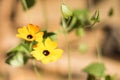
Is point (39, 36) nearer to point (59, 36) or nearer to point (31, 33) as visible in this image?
point (31, 33)

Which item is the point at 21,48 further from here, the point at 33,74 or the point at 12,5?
the point at 12,5

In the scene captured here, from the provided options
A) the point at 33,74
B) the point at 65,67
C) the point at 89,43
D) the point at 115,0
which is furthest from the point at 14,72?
the point at 115,0

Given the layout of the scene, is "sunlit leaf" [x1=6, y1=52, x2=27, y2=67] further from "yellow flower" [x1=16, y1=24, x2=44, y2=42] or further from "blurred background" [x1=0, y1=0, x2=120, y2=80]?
"blurred background" [x1=0, y1=0, x2=120, y2=80]

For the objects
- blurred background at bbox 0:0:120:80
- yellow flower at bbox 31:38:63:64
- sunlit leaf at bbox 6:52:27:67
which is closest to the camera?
yellow flower at bbox 31:38:63:64

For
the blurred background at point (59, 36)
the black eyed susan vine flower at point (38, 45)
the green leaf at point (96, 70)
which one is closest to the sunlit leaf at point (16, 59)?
the black eyed susan vine flower at point (38, 45)

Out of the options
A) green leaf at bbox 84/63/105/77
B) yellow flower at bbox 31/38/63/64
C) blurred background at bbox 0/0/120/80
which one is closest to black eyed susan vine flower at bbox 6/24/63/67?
yellow flower at bbox 31/38/63/64

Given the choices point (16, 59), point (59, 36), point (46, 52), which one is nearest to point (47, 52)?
point (46, 52)
